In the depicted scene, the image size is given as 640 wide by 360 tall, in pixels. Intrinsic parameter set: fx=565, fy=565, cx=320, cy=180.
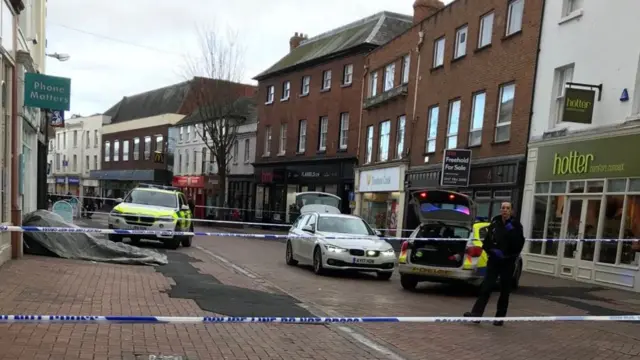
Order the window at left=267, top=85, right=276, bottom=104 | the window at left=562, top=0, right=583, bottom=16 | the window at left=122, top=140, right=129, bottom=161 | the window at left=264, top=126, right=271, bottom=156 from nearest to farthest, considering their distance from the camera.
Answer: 1. the window at left=562, top=0, right=583, bottom=16
2. the window at left=267, top=85, right=276, bottom=104
3. the window at left=264, top=126, right=271, bottom=156
4. the window at left=122, top=140, right=129, bottom=161

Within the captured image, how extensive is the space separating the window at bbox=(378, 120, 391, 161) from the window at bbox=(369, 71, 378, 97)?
2.26 m

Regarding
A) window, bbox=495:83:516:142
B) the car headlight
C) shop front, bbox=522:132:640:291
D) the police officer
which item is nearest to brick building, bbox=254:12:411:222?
window, bbox=495:83:516:142

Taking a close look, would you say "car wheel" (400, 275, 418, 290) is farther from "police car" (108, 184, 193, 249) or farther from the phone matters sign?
the phone matters sign

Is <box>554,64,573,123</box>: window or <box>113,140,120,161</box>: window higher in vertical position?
<box>113,140,120,161</box>: window

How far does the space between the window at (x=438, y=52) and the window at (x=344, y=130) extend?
978 centimetres

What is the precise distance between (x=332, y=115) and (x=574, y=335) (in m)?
27.1

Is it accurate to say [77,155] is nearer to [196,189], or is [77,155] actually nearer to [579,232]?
[196,189]

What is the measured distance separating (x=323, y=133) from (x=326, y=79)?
10.9ft

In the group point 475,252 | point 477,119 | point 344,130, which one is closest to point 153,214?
point 475,252

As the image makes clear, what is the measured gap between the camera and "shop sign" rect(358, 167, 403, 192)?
25734 millimetres

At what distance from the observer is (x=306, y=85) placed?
121 feet

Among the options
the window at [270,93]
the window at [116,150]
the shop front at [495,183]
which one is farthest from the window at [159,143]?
the shop front at [495,183]

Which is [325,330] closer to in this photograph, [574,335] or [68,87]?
[574,335]

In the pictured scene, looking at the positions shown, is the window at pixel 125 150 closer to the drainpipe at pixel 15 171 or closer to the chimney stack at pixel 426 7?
the chimney stack at pixel 426 7
